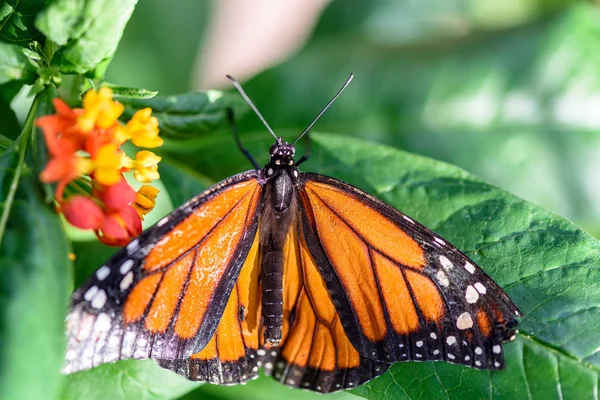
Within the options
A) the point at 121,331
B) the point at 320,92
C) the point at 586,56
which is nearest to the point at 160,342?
the point at 121,331

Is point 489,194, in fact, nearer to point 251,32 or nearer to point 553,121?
point 553,121

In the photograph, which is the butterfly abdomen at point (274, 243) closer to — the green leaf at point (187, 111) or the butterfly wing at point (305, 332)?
the butterfly wing at point (305, 332)

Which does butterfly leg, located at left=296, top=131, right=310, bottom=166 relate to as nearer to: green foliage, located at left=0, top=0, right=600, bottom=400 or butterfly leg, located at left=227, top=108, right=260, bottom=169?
green foliage, located at left=0, top=0, right=600, bottom=400

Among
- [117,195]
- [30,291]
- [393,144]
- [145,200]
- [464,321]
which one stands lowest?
[30,291]

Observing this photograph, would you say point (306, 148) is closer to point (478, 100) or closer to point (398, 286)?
point (398, 286)

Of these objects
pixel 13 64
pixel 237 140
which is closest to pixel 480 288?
pixel 237 140

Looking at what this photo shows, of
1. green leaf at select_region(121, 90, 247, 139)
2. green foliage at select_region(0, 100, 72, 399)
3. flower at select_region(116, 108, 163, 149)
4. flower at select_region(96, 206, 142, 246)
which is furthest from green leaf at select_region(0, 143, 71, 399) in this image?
green leaf at select_region(121, 90, 247, 139)

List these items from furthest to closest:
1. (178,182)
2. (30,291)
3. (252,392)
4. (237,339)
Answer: (252,392)
(178,182)
(237,339)
(30,291)
